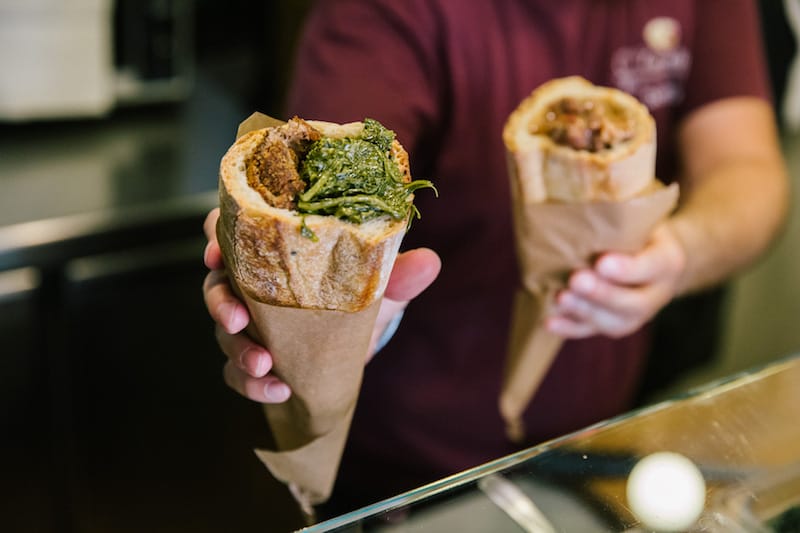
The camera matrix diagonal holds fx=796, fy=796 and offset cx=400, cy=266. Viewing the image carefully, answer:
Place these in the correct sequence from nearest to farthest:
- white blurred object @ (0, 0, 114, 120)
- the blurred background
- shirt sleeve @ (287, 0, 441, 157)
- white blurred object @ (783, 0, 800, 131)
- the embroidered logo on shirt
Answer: shirt sleeve @ (287, 0, 441, 157) → the embroidered logo on shirt → the blurred background → white blurred object @ (0, 0, 114, 120) → white blurred object @ (783, 0, 800, 131)

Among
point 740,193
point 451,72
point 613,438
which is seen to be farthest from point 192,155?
point 613,438

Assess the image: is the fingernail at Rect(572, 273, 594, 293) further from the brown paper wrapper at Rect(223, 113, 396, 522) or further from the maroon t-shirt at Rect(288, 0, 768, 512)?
the brown paper wrapper at Rect(223, 113, 396, 522)

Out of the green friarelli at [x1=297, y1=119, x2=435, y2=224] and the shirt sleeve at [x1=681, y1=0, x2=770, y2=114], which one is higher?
the green friarelli at [x1=297, y1=119, x2=435, y2=224]

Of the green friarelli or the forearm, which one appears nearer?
the green friarelli

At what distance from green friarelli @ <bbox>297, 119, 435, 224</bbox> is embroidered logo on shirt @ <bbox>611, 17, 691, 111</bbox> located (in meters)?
0.85

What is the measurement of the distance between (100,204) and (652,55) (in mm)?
1039

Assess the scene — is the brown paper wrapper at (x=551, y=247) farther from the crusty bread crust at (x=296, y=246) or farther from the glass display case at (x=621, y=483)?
the crusty bread crust at (x=296, y=246)

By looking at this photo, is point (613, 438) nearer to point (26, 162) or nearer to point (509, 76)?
point (509, 76)

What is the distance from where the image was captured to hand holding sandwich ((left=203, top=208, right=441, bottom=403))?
19.8 inches

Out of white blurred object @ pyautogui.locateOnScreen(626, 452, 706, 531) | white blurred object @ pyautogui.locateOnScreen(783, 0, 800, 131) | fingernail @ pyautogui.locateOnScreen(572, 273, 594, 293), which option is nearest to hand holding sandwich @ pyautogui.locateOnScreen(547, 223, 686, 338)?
fingernail @ pyautogui.locateOnScreen(572, 273, 594, 293)

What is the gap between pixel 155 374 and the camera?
1.58m

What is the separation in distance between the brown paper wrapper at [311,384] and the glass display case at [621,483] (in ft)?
0.17

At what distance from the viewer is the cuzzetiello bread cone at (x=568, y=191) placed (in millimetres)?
789

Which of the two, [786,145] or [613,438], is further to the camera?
[786,145]
